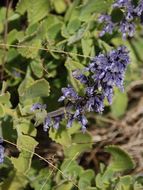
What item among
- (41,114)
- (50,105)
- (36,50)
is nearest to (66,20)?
(36,50)

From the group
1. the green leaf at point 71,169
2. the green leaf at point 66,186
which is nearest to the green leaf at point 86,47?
the green leaf at point 71,169

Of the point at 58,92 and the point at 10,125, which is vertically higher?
the point at 58,92

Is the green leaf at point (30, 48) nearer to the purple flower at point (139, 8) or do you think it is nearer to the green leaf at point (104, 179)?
the purple flower at point (139, 8)

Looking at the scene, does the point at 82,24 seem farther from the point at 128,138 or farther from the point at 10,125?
the point at 128,138

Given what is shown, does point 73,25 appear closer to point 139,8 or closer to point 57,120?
point 139,8

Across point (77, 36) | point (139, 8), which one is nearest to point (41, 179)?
point (77, 36)

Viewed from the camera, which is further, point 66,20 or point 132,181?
point 66,20

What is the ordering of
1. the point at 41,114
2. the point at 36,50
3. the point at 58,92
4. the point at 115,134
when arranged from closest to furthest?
the point at 41,114 < the point at 36,50 < the point at 58,92 < the point at 115,134
